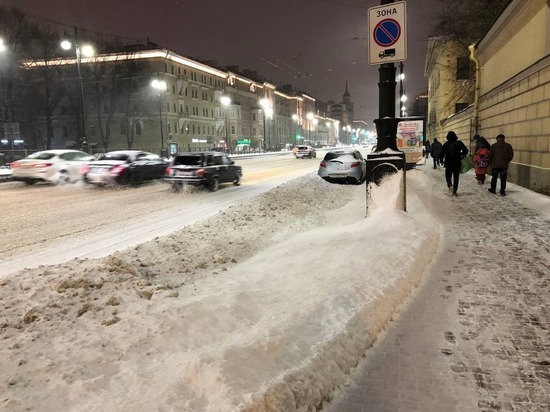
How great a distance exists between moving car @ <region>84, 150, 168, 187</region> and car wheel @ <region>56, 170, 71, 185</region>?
1.32 meters

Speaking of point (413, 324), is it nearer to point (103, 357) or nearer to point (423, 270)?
point (423, 270)

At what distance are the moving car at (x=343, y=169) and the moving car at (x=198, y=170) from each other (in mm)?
4105

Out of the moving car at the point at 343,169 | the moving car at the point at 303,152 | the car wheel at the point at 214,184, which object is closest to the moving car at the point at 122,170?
the car wheel at the point at 214,184

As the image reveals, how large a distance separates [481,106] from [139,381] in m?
22.6

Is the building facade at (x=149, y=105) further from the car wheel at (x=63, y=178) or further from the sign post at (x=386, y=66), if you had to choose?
the sign post at (x=386, y=66)

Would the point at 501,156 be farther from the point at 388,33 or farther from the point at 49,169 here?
the point at 49,169

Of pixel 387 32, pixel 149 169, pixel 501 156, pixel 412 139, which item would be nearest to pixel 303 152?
pixel 412 139

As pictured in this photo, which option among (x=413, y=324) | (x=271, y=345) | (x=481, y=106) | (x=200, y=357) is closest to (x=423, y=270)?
(x=413, y=324)

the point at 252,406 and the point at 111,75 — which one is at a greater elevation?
the point at 111,75

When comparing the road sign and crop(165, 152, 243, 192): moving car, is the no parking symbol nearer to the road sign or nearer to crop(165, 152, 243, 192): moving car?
the road sign

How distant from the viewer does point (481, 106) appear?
844 inches

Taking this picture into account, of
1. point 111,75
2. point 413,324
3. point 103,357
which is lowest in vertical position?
point 413,324

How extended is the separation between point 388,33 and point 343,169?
30.5 ft

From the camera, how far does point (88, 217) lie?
34.9 ft
